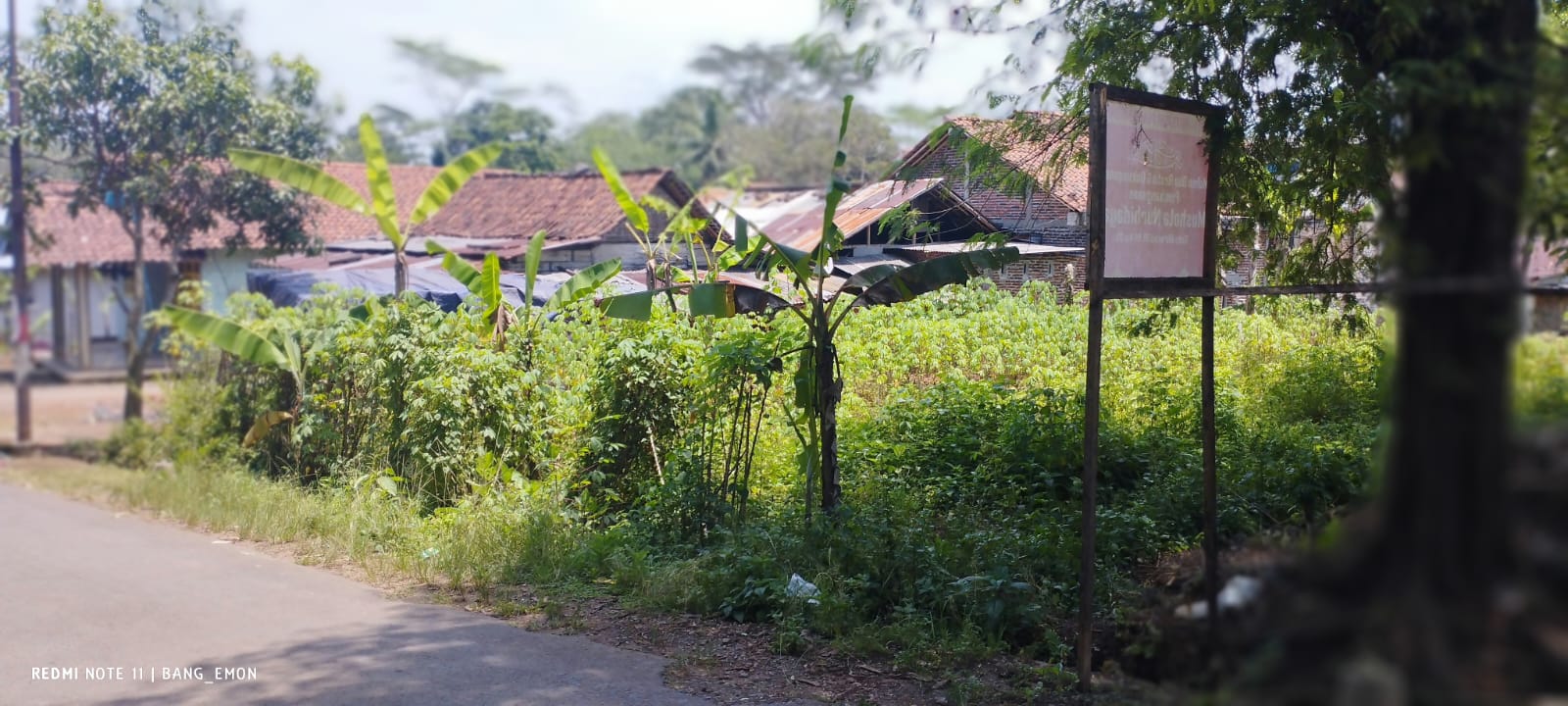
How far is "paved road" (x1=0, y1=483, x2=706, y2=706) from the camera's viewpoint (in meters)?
5.59

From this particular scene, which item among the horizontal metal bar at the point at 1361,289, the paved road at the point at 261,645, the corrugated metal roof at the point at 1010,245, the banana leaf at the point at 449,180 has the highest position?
the banana leaf at the point at 449,180

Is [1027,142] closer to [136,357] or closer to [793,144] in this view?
[136,357]

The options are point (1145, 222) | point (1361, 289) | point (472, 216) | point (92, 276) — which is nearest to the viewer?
point (1361, 289)

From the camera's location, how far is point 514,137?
134 ft

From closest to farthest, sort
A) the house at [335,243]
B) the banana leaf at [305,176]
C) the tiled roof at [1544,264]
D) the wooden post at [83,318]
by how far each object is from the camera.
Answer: the tiled roof at [1544,264], the banana leaf at [305,176], the house at [335,243], the wooden post at [83,318]

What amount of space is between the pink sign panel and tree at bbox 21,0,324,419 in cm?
1289

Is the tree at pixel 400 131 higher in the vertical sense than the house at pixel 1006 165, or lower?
higher

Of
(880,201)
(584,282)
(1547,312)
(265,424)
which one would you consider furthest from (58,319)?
(1547,312)

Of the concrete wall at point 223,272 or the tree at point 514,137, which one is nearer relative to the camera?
the concrete wall at point 223,272

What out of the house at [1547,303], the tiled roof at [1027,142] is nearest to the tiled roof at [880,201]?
the tiled roof at [1027,142]

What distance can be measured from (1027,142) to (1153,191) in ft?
6.23

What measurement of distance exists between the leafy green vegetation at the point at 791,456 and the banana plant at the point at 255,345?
0.61 ft

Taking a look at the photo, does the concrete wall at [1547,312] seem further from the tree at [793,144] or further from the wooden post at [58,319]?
the tree at [793,144]

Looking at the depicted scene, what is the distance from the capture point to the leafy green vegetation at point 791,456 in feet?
21.7
